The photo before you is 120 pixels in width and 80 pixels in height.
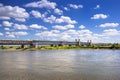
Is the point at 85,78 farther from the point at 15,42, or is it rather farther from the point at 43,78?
the point at 15,42

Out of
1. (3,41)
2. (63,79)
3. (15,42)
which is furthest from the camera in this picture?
(15,42)

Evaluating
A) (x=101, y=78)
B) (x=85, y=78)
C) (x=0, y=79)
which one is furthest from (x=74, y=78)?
(x=0, y=79)

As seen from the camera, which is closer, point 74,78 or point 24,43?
point 74,78

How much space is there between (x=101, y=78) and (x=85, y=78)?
1.97 meters

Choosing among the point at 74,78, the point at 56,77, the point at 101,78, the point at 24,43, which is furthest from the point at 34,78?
the point at 24,43

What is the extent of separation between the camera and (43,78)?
2656 cm

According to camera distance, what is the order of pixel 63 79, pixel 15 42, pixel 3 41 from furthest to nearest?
pixel 15 42 → pixel 3 41 → pixel 63 79

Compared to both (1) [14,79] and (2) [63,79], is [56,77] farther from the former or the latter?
(1) [14,79]

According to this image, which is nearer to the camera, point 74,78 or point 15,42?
point 74,78

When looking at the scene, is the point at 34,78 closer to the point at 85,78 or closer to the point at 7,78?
the point at 7,78

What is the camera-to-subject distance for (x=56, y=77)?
2727cm

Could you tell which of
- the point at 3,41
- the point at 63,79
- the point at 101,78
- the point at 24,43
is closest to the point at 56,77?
the point at 63,79

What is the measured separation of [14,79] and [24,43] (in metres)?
170

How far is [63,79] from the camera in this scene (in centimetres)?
2589
